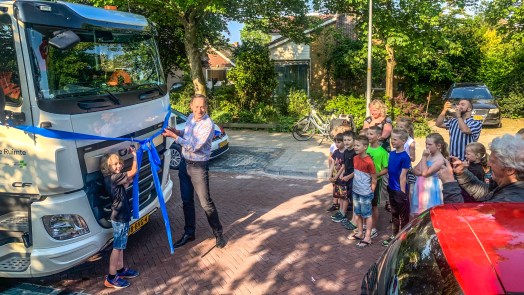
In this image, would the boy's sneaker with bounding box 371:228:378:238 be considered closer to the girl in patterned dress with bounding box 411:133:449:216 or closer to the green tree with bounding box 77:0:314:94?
the girl in patterned dress with bounding box 411:133:449:216

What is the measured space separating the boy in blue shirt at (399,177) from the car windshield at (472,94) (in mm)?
10698

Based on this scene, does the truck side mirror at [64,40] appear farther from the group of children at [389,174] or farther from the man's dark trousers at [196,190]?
the group of children at [389,174]

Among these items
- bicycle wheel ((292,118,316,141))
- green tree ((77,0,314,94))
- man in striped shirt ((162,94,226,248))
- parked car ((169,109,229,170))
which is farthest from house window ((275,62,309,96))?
man in striped shirt ((162,94,226,248))

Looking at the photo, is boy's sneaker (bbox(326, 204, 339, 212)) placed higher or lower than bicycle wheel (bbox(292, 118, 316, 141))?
lower

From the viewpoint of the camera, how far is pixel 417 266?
197 centimetres

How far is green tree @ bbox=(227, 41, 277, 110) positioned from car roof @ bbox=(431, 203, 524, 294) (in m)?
12.9

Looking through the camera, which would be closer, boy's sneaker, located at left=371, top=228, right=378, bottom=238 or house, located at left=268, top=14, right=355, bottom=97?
boy's sneaker, located at left=371, top=228, right=378, bottom=238

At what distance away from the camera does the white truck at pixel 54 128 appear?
347 centimetres

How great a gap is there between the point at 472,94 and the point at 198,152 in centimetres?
1281

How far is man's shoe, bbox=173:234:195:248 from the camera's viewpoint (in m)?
5.14

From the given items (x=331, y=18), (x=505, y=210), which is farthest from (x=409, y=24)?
(x=505, y=210)

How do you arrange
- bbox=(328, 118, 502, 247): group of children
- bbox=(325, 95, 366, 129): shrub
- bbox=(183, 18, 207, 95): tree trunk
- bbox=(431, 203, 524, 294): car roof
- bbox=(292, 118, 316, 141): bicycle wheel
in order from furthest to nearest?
1. bbox=(183, 18, 207, 95): tree trunk
2. bbox=(325, 95, 366, 129): shrub
3. bbox=(292, 118, 316, 141): bicycle wheel
4. bbox=(328, 118, 502, 247): group of children
5. bbox=(431, 203, 524, 294): car roof

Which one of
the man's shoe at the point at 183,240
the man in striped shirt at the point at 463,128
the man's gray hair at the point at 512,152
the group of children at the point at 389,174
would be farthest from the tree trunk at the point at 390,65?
the man's gray hair at the point at 512,152

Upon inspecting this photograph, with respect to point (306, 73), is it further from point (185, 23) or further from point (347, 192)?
point (347, 192)
